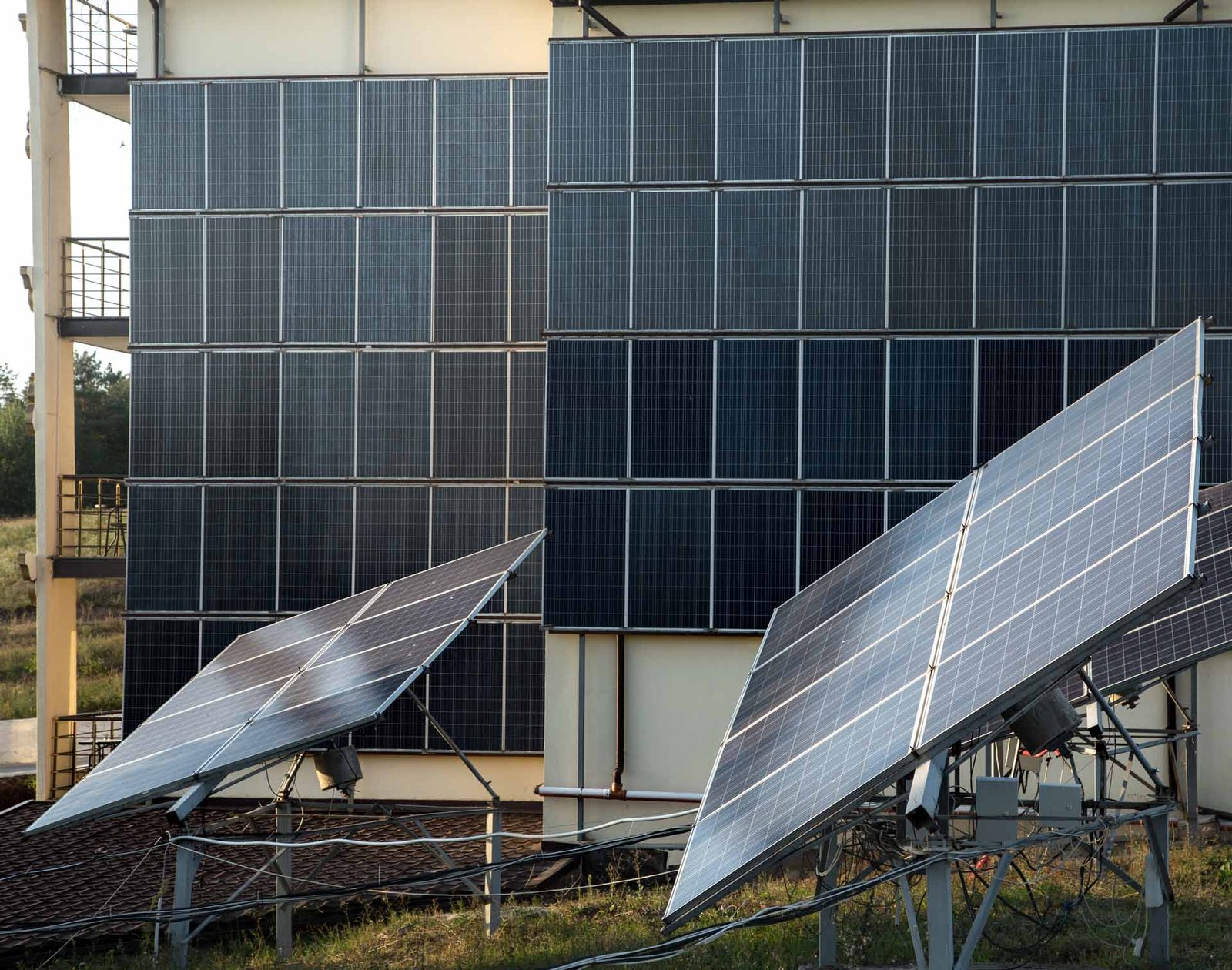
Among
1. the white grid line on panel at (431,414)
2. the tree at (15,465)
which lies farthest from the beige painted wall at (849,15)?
the tree at (15,465)

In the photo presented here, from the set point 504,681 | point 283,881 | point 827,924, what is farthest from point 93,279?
point 827,924

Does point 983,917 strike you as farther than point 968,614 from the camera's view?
No

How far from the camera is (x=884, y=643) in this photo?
9758 millimetres

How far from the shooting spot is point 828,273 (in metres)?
17.8

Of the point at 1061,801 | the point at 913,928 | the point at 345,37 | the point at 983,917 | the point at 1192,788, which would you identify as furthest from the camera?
the point at 345,37

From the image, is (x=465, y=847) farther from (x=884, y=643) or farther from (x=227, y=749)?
(x=884, y=643)

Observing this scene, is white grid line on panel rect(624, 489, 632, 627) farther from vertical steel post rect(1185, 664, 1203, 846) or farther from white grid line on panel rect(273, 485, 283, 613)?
vertical steel post rect(1185, 664, 1203, 846)

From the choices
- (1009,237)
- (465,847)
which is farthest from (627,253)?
(465,847)

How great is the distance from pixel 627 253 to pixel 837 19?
471 centimetres

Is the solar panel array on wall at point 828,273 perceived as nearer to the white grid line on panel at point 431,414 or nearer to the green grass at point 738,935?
the white grid line on panel at point 431,414

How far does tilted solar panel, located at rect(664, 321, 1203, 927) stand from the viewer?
23.7 ft

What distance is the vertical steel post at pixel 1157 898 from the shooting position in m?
9.96

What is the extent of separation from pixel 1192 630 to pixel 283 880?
31.3 ft

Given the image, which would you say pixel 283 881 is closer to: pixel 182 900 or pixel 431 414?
pixel 182 900
